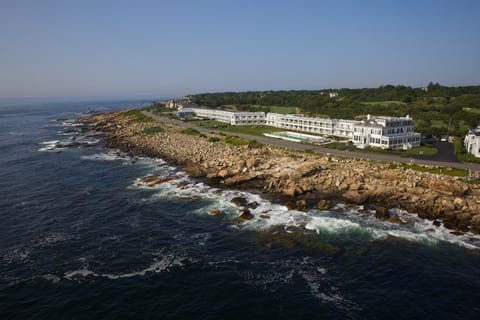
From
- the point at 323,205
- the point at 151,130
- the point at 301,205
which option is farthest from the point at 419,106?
the point at 151,130

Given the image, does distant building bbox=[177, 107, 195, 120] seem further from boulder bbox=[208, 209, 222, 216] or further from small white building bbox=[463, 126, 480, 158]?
boulder bbox=[208, 209, 222, 216]

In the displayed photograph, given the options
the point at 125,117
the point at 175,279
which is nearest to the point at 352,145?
the point at 175,279

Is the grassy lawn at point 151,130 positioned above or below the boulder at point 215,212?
above

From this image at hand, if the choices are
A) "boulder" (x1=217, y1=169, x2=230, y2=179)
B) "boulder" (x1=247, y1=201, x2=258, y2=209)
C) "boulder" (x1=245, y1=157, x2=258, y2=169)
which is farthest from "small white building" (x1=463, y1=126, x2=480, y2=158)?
"boulder" (x1=217, y1=169, x2=230, y2=179)

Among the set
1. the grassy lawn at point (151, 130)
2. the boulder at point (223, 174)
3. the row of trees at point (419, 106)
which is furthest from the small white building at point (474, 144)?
the grassy lawn at point (151, 130)

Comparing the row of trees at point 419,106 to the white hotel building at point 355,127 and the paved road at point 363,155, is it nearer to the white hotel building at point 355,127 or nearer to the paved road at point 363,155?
the white hotel building at point 355,127

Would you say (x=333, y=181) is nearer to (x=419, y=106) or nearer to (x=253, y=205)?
(x=253, y=205)
